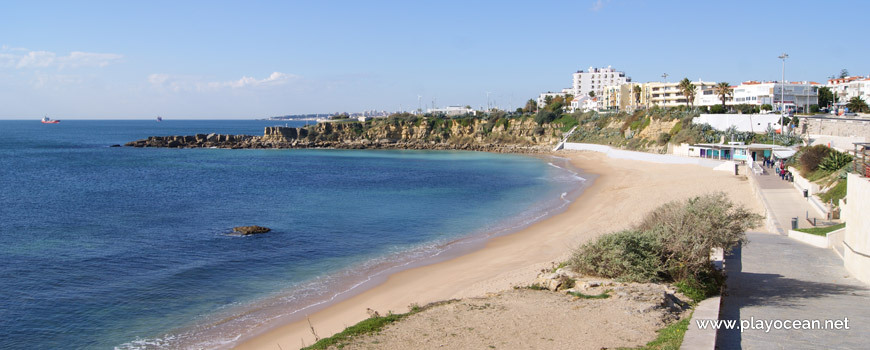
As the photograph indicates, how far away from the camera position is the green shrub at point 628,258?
12.3 metres

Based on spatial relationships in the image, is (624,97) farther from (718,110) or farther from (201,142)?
(201,142)

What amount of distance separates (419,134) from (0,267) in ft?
293

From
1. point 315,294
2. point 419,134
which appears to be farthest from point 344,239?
point 419,134

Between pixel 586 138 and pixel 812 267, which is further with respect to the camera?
pixel 586 138

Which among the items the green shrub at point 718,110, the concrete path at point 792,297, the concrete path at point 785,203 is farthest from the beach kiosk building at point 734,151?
the concrete path at point 792,297

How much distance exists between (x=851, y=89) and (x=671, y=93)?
968 inches

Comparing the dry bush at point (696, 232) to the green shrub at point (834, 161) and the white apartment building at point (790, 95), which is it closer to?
the green shrub at point (834, 161)

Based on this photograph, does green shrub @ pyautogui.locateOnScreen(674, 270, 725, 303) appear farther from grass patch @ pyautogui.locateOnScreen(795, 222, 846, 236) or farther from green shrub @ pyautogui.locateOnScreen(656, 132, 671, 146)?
green shrub @ pyautogui.locateOnScreen(656, 132, 671, 146)

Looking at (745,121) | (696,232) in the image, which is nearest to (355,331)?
(696,232)

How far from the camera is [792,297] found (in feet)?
37.4

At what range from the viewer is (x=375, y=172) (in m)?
58.1

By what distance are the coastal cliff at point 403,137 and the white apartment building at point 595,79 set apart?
58.7 meters

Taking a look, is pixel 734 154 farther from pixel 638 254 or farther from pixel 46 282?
pixel 46 282

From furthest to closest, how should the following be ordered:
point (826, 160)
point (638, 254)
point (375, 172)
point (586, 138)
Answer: point (586, 138) < point (375, 172) < point (826, 160) < point (638, 254)
